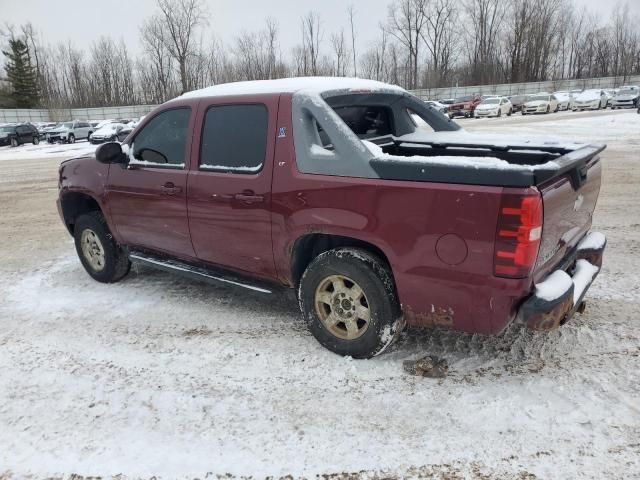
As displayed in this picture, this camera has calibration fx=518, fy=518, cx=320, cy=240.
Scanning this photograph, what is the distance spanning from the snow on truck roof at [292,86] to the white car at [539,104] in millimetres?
37403

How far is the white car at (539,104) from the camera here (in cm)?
3775

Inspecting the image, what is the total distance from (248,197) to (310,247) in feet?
1.94

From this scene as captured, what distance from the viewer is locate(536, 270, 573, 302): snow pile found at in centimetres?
295

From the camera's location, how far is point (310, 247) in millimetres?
3818

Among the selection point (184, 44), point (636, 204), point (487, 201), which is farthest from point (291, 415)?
point (184, 44)

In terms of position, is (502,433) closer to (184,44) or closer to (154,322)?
(154,322)

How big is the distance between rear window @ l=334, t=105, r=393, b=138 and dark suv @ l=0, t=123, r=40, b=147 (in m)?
35.7

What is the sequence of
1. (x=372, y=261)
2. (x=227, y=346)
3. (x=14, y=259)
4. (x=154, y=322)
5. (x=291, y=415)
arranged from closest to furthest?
(x=291, y=415) < (x=372, y=261) < (x=227, y=346) < (x=154, y=322) < (x=14, y=259)

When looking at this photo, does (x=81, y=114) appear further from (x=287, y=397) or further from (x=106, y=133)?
(x=287, y=397)

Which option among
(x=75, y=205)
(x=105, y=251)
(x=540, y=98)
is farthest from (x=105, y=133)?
(x=540, y=98)

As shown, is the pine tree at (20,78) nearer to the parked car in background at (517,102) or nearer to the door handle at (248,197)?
the parked car in background at (517,102)

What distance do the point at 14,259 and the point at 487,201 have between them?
628cm

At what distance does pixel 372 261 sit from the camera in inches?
133

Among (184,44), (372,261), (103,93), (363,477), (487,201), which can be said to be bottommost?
(363,477)
